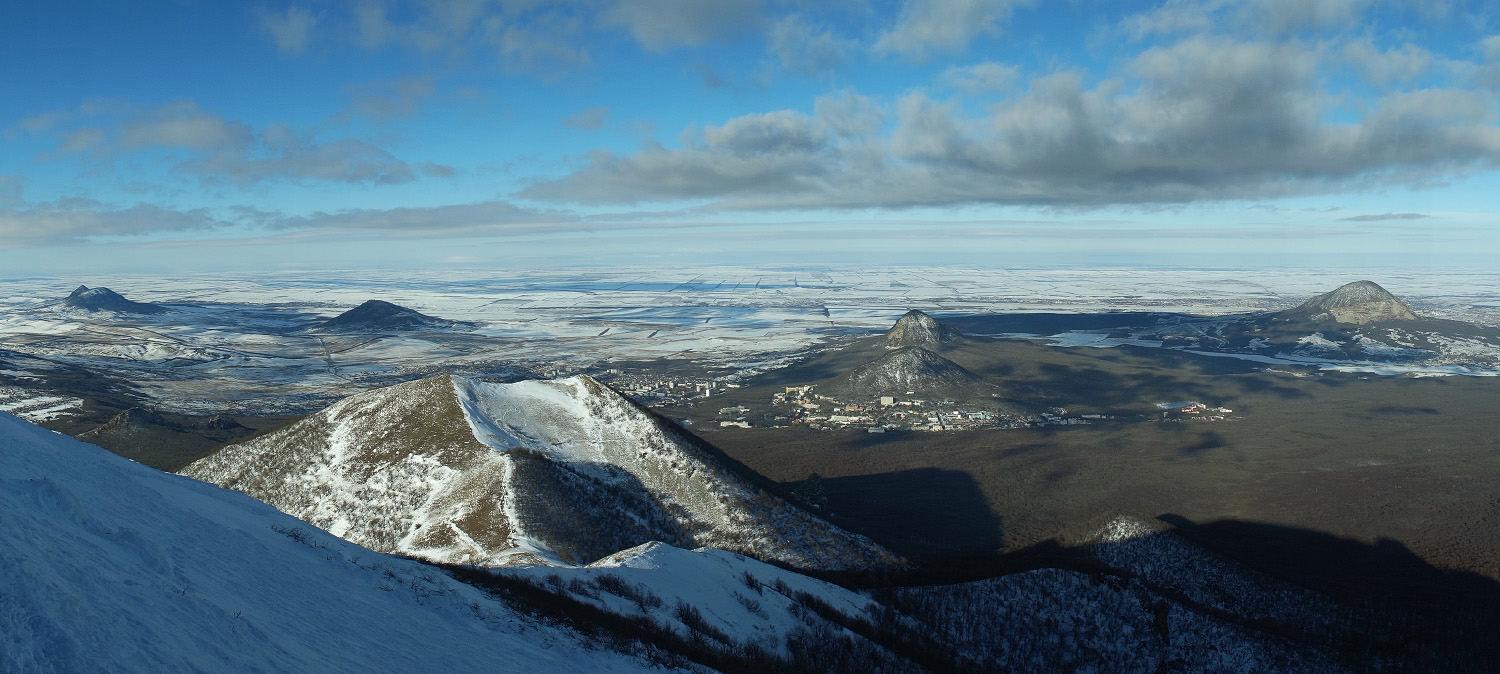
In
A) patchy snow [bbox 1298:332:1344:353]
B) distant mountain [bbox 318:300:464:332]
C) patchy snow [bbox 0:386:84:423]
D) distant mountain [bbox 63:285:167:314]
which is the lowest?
patchy snow [bbox 0:386:84:423]

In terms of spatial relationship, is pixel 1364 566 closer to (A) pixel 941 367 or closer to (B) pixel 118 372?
(A) pixel 941 367

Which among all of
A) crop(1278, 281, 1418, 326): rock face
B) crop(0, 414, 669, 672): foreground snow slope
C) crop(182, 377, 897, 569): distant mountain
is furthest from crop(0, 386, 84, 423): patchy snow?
crop(1278, 281, 1418, 326): rock face

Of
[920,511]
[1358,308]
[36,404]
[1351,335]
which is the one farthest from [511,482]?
[1358,308]

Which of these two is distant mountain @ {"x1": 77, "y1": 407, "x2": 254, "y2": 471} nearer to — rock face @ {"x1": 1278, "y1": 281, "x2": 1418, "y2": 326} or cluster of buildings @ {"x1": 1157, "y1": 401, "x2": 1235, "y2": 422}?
cluster of buildings @ {"x1": 1157, "y1": 401, "x2": 1235, "y2": 422}

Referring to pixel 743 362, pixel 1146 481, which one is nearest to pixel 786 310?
pixel 743 362

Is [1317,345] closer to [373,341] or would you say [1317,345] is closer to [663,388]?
[663,388]

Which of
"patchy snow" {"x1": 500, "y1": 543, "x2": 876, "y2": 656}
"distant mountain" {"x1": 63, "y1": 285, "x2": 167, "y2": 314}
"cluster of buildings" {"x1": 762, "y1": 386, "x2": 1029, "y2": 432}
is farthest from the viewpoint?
"distant mountain" {"x1": 63, "y1": 285, "x2": 167, "y2": 314}
